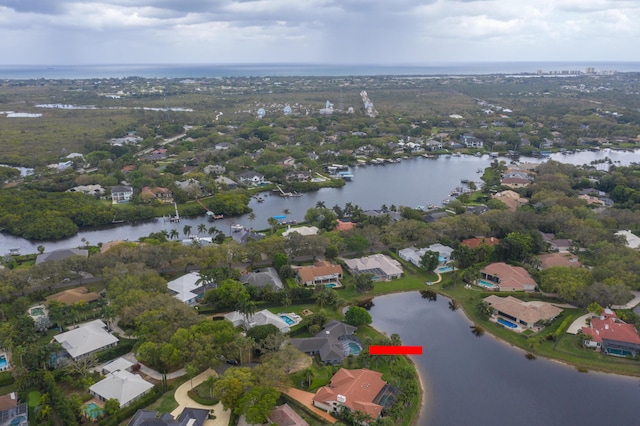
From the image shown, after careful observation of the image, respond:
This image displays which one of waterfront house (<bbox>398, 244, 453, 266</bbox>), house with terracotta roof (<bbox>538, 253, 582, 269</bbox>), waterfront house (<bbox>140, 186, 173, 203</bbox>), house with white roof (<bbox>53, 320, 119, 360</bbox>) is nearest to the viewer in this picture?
house with white roof (<bbox>53, 320, 119, 360</bbox>)

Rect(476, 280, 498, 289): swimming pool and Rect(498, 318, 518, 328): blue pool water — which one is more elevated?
Rect(476, 280, 498, 289): swimming pool

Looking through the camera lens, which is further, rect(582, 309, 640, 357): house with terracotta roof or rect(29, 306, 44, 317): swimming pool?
rect(29, 306, 44, 317): swimming pool

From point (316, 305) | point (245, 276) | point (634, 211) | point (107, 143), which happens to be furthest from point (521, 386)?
point (107, 143)

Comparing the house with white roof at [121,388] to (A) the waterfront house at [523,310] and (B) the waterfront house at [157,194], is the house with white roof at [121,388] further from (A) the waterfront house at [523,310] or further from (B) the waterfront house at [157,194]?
Result: (B) the waterfront house at [157,194]

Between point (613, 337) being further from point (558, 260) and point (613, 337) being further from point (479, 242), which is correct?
point (479, 242)

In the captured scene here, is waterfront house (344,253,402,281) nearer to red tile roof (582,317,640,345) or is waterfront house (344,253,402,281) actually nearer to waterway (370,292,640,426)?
waterway (370,292,640,426)

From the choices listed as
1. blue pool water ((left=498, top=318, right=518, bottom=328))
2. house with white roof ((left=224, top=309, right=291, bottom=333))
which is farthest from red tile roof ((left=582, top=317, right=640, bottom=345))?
house with white roof ((left=224, top=309, right=291, bottom=333))
